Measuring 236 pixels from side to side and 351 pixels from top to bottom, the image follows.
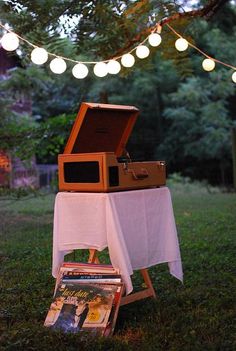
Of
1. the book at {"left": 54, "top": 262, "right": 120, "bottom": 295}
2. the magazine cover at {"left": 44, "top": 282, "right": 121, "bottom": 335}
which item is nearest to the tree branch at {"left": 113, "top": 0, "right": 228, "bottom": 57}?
the book at {"left": 54, "top": 262, "right": 120, "bottom": 295}

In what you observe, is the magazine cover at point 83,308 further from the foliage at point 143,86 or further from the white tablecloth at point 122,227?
the foliage at point 143,86

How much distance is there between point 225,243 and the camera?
20.8 ft

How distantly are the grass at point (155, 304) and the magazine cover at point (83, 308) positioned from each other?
0.36ft

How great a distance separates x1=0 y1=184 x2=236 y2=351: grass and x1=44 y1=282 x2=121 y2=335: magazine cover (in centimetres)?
11

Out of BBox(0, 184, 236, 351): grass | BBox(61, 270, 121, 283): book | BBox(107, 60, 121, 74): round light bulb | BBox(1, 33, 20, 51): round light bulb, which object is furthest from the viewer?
BBox(107, 60, 121, 74): round light bulb

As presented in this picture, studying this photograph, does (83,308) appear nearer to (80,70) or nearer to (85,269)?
(85,269)

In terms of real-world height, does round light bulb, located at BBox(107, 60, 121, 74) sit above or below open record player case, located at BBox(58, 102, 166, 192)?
above

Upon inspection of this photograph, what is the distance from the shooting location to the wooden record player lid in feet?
11.8

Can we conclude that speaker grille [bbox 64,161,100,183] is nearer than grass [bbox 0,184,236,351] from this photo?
No

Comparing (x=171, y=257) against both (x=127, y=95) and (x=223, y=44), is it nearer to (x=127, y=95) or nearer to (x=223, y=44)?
(x=223, y=44)

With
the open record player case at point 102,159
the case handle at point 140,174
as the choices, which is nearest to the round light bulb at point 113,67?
the open record player case at point 102,159

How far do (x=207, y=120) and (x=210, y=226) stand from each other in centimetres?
1146

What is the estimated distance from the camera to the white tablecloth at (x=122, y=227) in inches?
133

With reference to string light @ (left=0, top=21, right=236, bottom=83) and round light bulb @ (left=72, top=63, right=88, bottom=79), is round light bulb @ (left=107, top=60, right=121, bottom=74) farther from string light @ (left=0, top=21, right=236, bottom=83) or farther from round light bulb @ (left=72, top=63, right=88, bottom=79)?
round light bulb @ (left=72, top=63, right=88, bottom=79)
